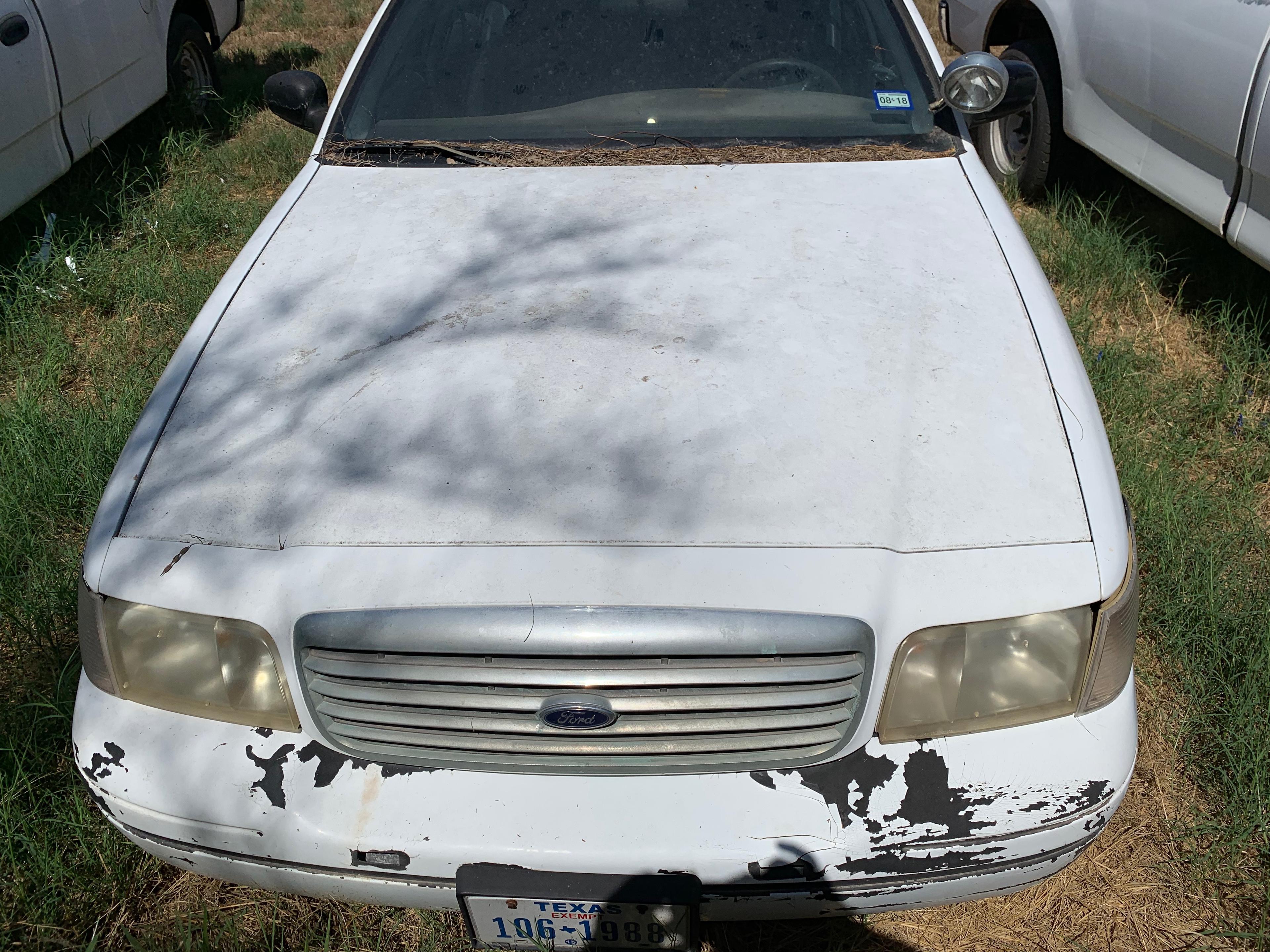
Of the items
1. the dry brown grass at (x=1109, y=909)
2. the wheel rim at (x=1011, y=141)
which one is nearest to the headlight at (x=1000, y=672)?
the dry brown grass at (x=1109, y=909)

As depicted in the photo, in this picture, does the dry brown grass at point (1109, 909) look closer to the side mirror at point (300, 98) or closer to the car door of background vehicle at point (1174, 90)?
the car door of background vehicle at point (1174, 90)

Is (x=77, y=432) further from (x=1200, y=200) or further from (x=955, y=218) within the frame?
(x=1200, y=200)

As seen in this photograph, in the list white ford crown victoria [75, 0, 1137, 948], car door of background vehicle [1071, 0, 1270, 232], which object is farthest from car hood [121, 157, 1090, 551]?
car door of background vehicle [1071, 0, 1270, 232]

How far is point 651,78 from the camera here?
8.43 ft

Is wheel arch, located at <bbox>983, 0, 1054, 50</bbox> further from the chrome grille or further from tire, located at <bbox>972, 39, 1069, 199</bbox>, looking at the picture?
the chrome grille

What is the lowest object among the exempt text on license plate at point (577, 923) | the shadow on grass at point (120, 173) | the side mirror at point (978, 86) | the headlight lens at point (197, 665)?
the shadow on grass at point (120, 173)

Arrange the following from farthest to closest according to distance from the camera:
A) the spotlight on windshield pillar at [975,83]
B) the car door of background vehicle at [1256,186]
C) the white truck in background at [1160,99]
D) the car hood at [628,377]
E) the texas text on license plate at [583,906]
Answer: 1. the white truck in background at [1160,99]
2. the car door of background vehicle at [1256,186]
3. the spotlight on windshield pillar at [975,83]
4. the car hood at [628,377]
5. the texas text on license plate at [583,906]

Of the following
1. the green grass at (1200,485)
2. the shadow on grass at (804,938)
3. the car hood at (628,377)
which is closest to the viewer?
the car hood at (628,377)

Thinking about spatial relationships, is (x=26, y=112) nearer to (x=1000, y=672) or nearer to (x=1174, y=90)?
(x=1000, y=672)

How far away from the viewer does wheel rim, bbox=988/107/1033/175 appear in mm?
4641

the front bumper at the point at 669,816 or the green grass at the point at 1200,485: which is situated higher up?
the front bumper at the point at 669,816

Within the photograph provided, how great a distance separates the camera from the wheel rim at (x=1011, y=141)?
464cm

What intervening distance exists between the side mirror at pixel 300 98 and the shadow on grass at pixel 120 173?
1799mm

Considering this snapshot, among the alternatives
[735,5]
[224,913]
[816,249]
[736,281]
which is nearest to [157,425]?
[224,913]
